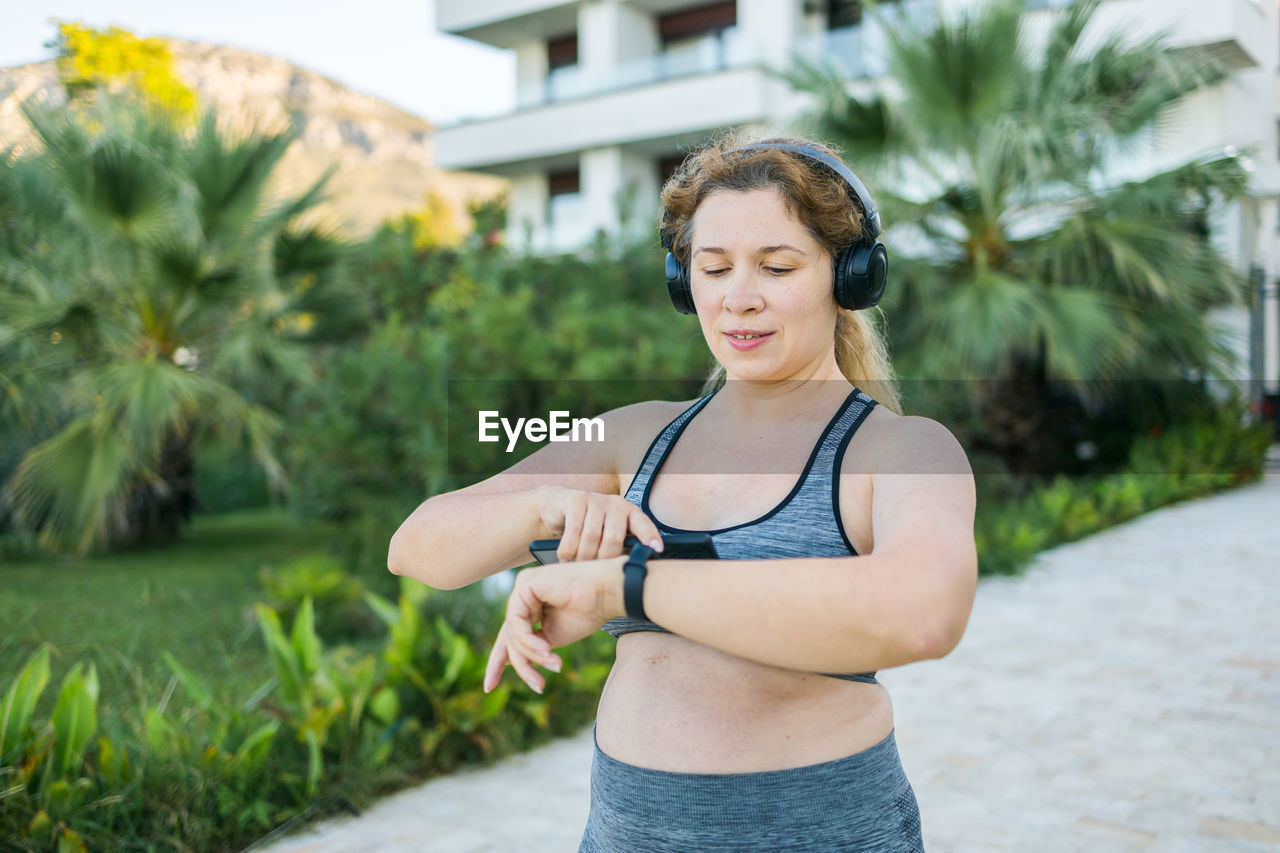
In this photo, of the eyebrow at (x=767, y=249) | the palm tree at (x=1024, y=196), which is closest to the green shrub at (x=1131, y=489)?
the palm tree at (x=1024, y=196)

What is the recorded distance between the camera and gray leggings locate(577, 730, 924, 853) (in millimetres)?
1252

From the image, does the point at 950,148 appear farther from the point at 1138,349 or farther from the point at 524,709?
the point at 524,709

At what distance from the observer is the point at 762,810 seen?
125cm

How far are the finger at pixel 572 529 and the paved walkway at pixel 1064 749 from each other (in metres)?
2.77

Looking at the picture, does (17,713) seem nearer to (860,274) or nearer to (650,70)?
(860,274)

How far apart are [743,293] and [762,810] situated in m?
0.65

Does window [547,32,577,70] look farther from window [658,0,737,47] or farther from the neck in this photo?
the neck

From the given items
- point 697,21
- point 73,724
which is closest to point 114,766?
point 73,724

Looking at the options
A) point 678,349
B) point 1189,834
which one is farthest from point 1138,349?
point 1189,834

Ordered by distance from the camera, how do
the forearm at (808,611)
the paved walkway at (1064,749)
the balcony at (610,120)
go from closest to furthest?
the forearm at (808,611)
the paved walkway at (1064,749)
the balcony at (610,120)

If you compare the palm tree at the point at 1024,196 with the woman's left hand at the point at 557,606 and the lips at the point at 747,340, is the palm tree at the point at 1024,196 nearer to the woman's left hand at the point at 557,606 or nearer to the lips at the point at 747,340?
the lips at the point at 747,340

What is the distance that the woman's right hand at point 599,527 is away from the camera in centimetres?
116

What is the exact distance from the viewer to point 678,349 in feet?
24.4

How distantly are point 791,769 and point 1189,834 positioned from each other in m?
3.10
